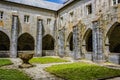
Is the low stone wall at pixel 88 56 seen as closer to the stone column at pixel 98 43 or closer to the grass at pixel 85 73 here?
the stone column at pixel 98 43

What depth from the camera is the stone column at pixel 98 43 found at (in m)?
16.7

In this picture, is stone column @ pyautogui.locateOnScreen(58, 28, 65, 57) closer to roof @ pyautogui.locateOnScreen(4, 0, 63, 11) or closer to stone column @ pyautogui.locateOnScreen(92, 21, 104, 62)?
roof @ pyautogui.locateOnScreen(4, 0, 63, 11)

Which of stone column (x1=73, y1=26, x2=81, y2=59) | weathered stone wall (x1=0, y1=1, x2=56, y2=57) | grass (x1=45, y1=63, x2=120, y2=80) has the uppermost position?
weathered stone wall (x1=0, y1=1, x2=56, y2=57)

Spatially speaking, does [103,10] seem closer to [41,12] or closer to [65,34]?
[65,34]

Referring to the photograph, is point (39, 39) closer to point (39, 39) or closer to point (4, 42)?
point (39, 39)

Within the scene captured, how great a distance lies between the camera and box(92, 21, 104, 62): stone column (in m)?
16.7

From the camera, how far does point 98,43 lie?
55.6ft

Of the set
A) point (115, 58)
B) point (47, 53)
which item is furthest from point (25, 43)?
point (115, 58)

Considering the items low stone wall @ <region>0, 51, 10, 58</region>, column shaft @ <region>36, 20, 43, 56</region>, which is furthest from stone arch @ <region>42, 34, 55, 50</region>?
low stone wall @ <region>0, 51, 10, 58</region>

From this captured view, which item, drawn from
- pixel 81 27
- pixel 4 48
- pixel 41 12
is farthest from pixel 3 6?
pixel 81 27

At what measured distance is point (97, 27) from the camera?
→ 56.4ft

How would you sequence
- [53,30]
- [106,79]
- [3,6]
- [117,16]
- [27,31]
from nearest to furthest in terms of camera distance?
1. [106,79]
2. [117,16]
3. [3,6]
4. [27,31]
5. [53,30]

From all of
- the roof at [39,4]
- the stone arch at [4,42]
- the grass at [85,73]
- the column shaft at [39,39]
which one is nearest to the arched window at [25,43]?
the stone arch at [4,42]

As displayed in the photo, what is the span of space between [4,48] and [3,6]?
8144 millimetres
